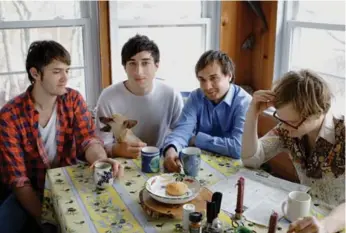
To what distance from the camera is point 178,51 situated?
9.55 feet

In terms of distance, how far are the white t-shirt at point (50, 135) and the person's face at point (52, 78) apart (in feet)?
0.36

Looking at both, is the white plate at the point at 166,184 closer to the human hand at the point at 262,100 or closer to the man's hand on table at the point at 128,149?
the man's hand on table at the point at 128,149

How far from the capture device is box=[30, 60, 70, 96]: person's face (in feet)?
5.98

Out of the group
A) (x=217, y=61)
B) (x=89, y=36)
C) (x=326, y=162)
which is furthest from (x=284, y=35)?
(x=326, y=162)

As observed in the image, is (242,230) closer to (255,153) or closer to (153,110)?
(255,153)

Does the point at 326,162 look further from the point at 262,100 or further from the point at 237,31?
the point at 237,31

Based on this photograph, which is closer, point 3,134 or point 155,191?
point 155,191

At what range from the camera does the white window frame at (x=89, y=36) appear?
2.46 metres

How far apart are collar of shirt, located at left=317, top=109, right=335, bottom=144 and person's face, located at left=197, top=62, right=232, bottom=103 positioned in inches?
23.6

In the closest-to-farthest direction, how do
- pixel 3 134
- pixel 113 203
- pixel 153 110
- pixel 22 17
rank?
1. pixel 113 203
2. pixel 3 134
3. pixel 153 110
4. pixel 22 17

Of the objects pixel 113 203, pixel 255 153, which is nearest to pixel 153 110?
pixel 255 153

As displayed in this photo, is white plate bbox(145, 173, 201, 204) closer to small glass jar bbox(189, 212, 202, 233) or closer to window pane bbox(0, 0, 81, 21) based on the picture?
small glass jar bbox(189, 212, 202, 233)

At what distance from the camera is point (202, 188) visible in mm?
1439

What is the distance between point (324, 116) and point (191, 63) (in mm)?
1691
